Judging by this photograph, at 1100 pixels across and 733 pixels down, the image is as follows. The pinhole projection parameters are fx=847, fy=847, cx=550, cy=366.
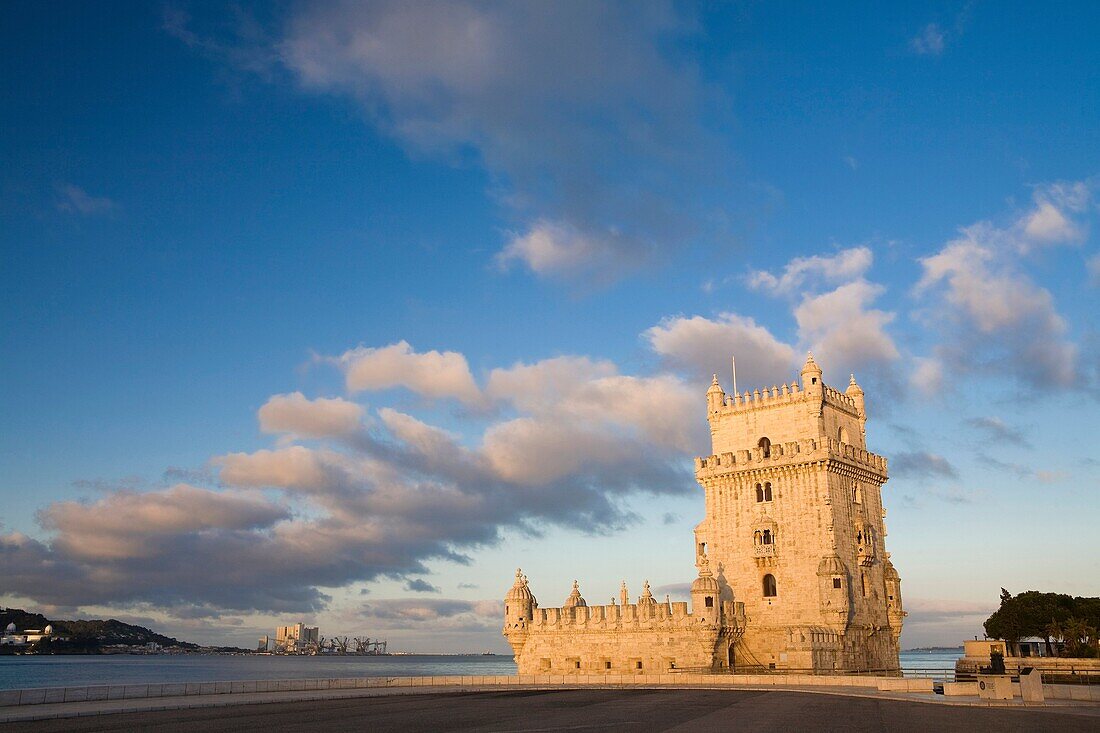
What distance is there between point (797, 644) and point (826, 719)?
26.2m

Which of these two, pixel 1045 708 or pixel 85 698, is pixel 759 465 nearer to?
pixel 1045 708

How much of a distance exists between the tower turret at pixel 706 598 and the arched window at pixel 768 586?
4.27 meters

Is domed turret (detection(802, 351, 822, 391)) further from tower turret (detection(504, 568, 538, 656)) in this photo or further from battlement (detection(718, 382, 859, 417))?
tower turret (detection(504, 568, 538, 656))

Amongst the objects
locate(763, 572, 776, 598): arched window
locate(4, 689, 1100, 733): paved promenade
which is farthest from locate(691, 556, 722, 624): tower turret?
locate(4, 689, 1100, 733): paved promenade

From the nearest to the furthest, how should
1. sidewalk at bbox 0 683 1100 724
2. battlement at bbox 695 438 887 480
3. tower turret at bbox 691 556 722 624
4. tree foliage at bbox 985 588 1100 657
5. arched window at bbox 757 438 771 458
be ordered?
sidewalk at bbox 0 683 1100 724, tower turret at bbox 691 556 722 624, battlement at bbox 695 438 887 480, arched window at bbox 757 438 771 458, tree foliage at bbox 985 588 1100 657

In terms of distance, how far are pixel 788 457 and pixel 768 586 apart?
8.85m

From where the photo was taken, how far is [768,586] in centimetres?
5750

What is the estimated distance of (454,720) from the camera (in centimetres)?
2758

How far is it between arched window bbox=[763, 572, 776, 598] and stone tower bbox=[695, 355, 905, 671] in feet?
0.22

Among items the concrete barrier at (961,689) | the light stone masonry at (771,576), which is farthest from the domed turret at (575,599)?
the concrete barrier at (961,689)

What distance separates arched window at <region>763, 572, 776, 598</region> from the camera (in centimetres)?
5714

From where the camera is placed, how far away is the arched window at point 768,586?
5714 centimetres

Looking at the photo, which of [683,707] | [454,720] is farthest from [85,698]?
[683,707]

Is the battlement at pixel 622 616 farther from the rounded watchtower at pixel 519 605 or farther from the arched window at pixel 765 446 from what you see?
the arched window at pixel 765 446
